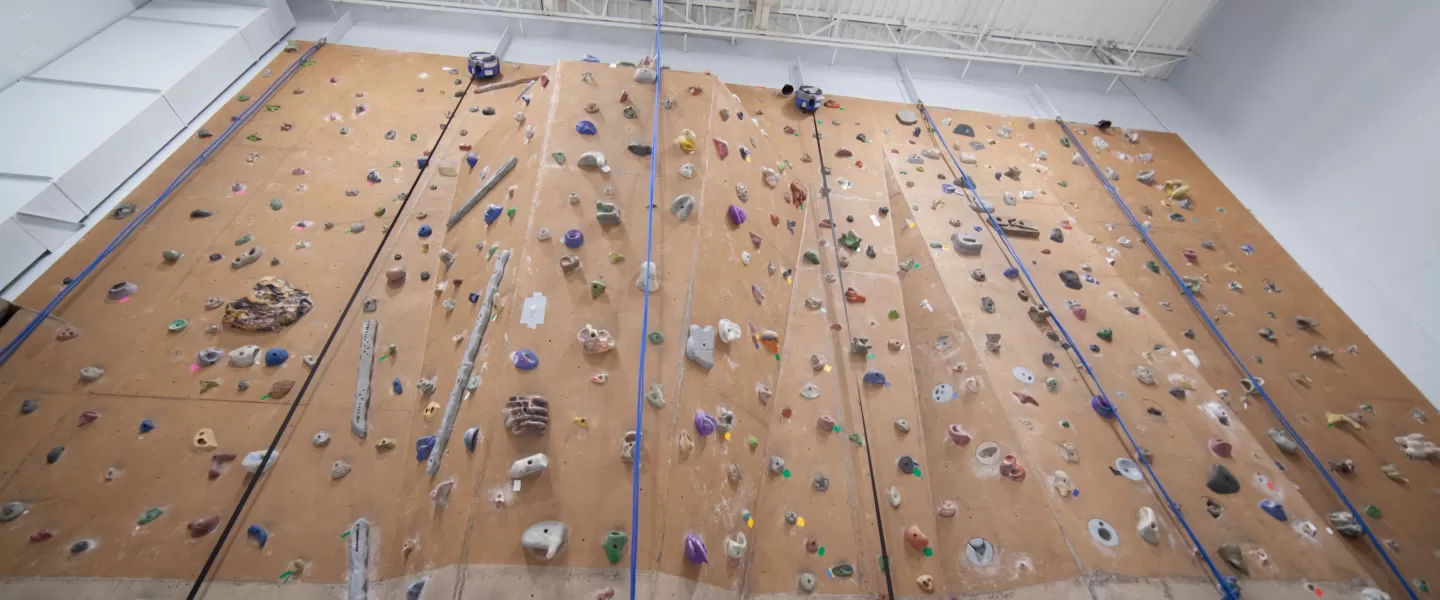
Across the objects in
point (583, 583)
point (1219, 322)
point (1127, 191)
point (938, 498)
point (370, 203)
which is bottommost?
point (583, 583)

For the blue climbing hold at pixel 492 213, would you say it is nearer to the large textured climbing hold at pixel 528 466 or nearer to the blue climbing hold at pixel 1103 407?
the large textured climbing hold at pixel 528 466

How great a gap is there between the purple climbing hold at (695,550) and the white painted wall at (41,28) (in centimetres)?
672

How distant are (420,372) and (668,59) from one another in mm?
4896

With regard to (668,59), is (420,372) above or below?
below

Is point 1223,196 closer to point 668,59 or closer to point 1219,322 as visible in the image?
point 1219,322

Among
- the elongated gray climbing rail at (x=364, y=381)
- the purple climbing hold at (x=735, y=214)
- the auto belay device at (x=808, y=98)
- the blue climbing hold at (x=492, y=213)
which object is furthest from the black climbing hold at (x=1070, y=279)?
the elongated gray climbing rail at (x=364, y=381)

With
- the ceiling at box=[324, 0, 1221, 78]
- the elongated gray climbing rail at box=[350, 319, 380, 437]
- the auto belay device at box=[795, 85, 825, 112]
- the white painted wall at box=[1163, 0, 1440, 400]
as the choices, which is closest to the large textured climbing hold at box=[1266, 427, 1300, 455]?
the white painted wall at box=[1163, 0, 1440, 400]

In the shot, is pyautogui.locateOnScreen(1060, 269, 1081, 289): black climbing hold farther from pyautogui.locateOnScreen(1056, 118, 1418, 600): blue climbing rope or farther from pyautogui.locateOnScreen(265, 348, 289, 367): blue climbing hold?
pyautogui.locateOnScreen(265, 348, 289, 367): blue climbing hold

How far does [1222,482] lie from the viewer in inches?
155

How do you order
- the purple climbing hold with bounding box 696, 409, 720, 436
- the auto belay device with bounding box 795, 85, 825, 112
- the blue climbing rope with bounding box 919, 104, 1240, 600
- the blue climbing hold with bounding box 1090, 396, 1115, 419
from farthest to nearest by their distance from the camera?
1. the auto belay device with bounding box 795, 85, 825, 112
2. the blue climbing hold with bounding box 1090, 396, 1115, 419
3. the blue climbing rope with bounding box 919, 104, 1240, 600
4. the purple climbing hold with bounding box 696, 409, 720, 436

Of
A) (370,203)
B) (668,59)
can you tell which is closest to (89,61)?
(370,203)

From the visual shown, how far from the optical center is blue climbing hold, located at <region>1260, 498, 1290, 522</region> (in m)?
3.86

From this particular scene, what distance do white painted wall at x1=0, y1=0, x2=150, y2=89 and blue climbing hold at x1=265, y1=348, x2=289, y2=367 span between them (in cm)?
379

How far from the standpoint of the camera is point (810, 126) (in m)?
6.35
